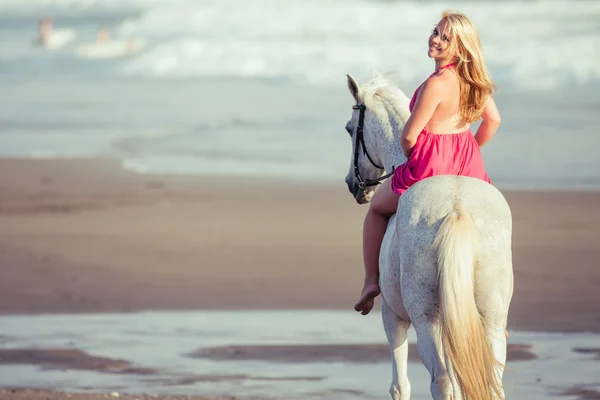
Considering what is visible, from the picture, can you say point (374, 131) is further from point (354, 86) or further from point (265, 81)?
point (265, 81)

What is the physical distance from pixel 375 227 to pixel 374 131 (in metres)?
0.57

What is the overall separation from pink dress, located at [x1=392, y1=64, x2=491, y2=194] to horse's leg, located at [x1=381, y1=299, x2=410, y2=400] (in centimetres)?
64

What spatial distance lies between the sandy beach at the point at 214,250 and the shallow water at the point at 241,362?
0.25 metres

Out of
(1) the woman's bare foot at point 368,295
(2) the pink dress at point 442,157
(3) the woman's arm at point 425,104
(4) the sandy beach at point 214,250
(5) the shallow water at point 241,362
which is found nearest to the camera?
(3) the woman's arm at point 425,104

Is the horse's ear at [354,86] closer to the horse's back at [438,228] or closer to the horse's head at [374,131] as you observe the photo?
the horse's head at [374,131]

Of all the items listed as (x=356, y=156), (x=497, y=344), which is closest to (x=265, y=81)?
(x=356, y=156)

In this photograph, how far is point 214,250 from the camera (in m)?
12.5

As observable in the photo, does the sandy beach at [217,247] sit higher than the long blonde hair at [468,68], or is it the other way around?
the long blonde hair at [468,68]

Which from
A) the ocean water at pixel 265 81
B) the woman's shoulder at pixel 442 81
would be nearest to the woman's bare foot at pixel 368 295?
the woman's shoulder at pixel 442 81

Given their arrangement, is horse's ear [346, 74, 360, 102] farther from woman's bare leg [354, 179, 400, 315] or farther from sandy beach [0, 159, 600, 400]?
sandy beach [0, 159, 600, 400]

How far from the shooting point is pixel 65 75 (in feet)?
95.5

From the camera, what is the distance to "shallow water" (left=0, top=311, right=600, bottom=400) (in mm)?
7281

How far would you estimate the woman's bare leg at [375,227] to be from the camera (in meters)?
5.36

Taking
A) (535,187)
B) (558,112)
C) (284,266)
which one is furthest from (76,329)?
(558,112)
